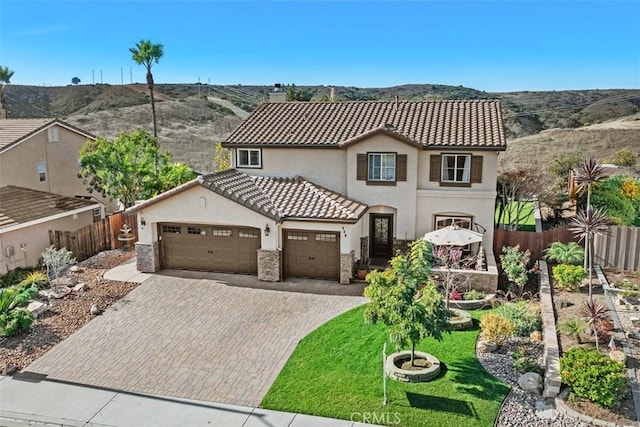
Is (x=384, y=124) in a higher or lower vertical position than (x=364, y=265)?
higher

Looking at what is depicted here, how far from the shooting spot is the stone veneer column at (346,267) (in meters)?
20.9

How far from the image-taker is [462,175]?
74.1ft

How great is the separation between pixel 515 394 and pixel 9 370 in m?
13.3

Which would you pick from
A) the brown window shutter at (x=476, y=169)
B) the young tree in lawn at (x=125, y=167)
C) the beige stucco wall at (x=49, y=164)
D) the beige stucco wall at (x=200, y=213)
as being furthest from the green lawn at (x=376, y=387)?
the beige stucco wall at (x=49, y=164)

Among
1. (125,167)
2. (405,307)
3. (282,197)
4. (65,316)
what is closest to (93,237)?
(125,167)

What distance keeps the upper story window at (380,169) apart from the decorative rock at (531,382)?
11.2 metres

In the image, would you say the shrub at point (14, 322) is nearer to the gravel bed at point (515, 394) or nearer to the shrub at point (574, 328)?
the gravel bed at point (515, 394)

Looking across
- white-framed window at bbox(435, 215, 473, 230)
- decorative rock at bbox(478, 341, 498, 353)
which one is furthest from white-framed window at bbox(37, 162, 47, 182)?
decorative rock at bbox(478, 341, 498, 353)

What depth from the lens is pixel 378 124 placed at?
973 inches

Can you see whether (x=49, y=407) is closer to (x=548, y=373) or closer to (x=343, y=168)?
(x=548, y=373)

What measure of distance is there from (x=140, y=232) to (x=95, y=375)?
9.18 meters

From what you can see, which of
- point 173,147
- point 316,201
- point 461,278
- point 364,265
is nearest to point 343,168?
point 316,201

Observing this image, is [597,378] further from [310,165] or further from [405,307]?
[310,165]

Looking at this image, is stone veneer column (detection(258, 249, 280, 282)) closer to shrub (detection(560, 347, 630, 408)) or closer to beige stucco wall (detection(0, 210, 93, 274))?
beige stucco wall (detection(0, 210, 93, 274))
